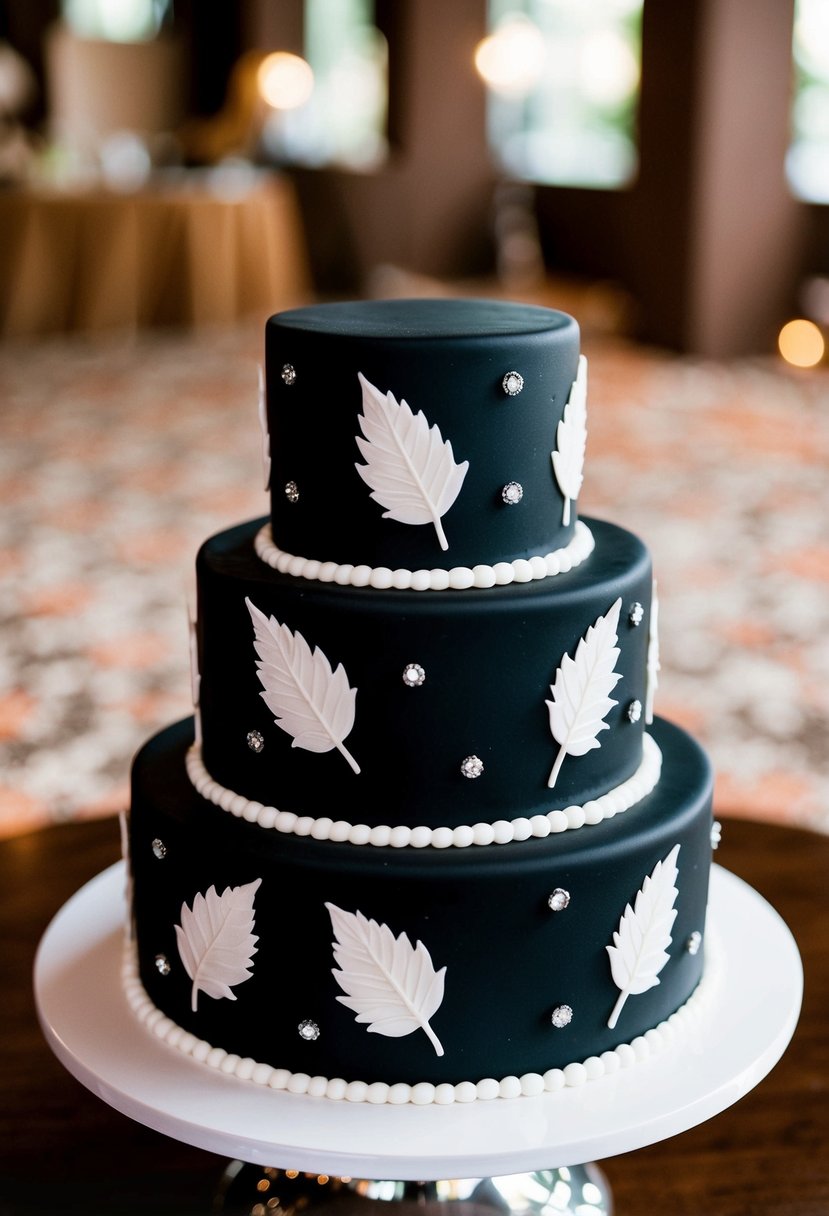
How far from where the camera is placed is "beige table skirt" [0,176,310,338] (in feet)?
27.8

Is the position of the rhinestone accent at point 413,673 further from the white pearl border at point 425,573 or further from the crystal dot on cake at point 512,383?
the crystal dot on cake at point 512,383

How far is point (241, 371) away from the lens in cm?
808

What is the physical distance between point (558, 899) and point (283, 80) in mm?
10254

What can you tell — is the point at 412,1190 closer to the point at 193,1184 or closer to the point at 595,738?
the point at 193,1184

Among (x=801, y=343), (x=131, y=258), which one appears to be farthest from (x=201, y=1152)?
(x=131, y=258)

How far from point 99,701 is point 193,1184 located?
2339mm

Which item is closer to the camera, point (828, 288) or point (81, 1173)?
point (81, 1173)

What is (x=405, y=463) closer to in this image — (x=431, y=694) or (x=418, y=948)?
(x=431, y=694)

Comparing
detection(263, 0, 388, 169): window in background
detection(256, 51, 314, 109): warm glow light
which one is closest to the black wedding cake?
detection(256, 51, 314, 109): warm glow light

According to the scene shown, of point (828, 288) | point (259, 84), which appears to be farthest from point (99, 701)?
point (259, 84)

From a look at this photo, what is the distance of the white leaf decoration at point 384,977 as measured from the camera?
3.49 ft

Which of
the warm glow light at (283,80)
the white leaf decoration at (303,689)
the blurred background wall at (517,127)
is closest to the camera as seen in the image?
the white leaf decoration at (303,689)

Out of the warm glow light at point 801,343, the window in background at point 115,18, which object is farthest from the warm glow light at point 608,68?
the window in background at point 115,18

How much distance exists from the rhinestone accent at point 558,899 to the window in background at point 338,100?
10.3m
